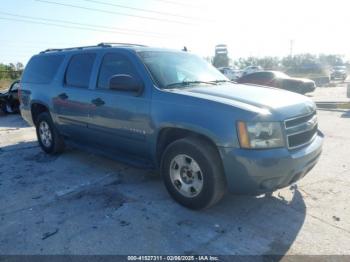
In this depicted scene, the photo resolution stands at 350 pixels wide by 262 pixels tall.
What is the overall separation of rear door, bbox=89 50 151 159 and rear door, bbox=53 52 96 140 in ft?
0.79

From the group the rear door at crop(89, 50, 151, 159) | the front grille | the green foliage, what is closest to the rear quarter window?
the rear door at crop(89, 50, 151, 159)

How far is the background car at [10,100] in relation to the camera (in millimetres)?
14141

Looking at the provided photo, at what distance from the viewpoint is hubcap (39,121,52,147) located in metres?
6.17

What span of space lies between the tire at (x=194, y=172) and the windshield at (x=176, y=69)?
896 millimetres

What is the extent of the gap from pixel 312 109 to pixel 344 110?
829cm

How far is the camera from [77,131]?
529cm

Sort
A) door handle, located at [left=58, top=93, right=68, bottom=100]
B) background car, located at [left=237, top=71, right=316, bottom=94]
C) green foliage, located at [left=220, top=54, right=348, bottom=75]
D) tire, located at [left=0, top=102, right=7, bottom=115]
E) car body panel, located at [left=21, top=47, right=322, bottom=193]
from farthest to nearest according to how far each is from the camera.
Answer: green foliage, located at [left=220, top=54, right=348, bottom=75] → background car, located at [left=237, top=71, right=316, bottom=94] → tire, located at [left=0, top=102, right=7, bottom=115] → door handle, located at [left=58, top=93, right=68, bottom=100] → car body panel, located at [left=21, top=47, right=322, bottom=193]

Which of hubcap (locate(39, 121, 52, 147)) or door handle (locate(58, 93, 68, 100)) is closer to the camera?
door handle (locate(58, 93, 68, 100))

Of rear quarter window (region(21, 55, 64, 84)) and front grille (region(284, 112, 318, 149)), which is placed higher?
rear quarter window (region(21, 55, 64, 84))

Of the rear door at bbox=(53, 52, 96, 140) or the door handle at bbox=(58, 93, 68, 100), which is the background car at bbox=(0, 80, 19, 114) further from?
the door handle at bbox=(58, 93, 68, 100)

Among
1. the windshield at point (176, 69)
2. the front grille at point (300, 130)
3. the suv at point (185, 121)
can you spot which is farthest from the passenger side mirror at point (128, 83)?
the front grille at point (300, 130)

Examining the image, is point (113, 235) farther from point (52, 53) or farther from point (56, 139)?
point (52, 53)

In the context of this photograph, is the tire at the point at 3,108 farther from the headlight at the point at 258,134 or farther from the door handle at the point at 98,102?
the headlight at the point at 258,134

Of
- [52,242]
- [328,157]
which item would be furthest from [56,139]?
[328,157]
